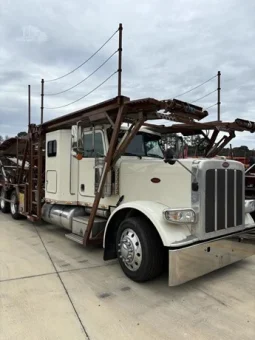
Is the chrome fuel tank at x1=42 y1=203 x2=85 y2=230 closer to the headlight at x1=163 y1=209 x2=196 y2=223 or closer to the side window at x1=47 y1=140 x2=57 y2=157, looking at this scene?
the side window at x1=47 y1=140 x2=57 y2=157

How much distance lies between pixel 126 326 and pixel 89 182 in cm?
293

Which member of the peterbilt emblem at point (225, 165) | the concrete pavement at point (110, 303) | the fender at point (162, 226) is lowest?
the concrete pavement at point (110, 303)

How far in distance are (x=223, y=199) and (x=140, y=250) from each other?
129cm

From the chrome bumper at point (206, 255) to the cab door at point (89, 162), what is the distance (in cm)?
226

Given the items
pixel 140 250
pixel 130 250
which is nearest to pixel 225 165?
pixel 140 250

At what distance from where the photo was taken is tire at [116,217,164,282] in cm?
369

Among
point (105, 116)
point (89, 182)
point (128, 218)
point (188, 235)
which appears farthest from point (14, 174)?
point (188, 235)

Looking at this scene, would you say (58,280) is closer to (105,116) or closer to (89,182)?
(89,182)

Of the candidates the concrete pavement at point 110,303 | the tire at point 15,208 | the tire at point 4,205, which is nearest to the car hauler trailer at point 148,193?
the concrete pavement at point 110,303

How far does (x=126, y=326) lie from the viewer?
2.87 metres

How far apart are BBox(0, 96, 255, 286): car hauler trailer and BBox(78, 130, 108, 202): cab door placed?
0.02 meters

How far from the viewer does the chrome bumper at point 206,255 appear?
10.9 ft

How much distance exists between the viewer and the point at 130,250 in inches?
153

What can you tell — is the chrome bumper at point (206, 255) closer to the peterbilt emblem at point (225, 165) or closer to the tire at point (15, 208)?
the peterbilt emblem at point (225, 165)
